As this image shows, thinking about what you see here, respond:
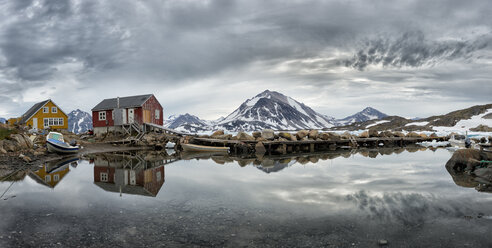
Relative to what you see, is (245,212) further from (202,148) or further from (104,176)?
(202,148)

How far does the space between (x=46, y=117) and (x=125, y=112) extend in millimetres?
21892

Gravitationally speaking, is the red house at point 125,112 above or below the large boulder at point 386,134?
above

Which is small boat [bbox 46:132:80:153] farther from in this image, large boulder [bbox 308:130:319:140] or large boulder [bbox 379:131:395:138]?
large boulder [bbox 379:131:395:138]

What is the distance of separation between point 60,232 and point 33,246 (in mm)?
1114

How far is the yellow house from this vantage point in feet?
190

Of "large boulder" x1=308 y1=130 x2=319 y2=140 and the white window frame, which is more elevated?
"large boulder" x1=308 y1=130 x2=319 y2=140

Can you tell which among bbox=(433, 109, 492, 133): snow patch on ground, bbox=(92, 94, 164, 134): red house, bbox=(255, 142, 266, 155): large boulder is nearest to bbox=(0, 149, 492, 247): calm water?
bbox=(255, 142, 266, 155): large boulder

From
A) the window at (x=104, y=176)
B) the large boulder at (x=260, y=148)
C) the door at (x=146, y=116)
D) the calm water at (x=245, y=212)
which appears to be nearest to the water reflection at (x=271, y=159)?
the large boulder at (x=260, y=148)

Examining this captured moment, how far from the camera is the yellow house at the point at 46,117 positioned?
190 feet

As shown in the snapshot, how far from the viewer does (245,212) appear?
431 inches

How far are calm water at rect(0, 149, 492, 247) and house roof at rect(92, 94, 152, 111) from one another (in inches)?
1381

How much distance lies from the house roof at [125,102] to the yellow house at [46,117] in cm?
1234

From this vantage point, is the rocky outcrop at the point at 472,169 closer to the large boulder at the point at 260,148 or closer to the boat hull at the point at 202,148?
the large boulder at the point at 260,148

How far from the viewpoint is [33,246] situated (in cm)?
794
